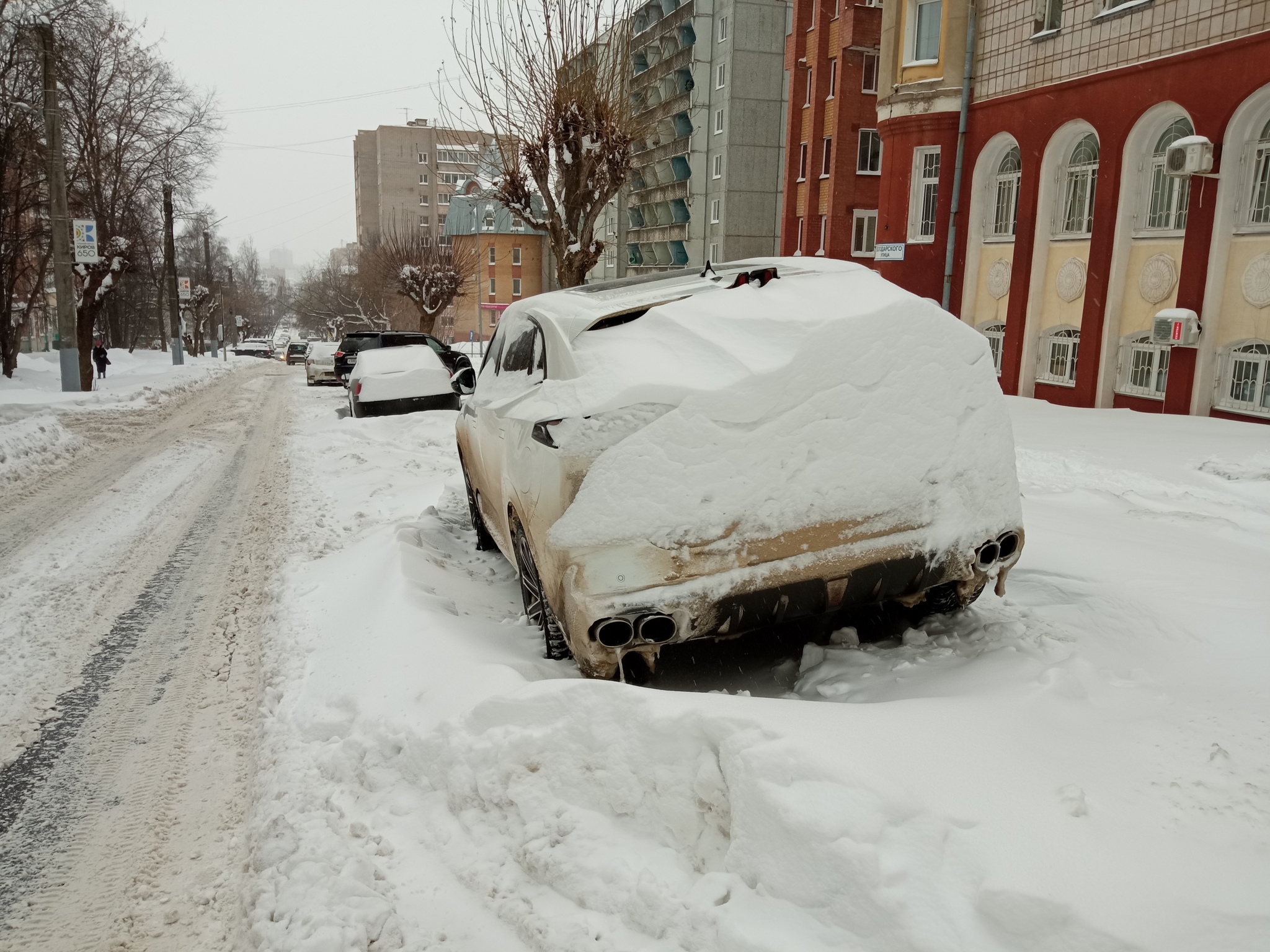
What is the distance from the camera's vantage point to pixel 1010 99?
19.0 meters

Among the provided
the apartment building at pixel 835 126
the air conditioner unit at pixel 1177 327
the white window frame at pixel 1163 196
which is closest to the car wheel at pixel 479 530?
the air conditioner unit at pixel 1177 327

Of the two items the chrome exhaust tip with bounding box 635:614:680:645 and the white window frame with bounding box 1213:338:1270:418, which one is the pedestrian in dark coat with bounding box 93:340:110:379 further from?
the chrome exhaust tip with bounding box 635:614:680:645

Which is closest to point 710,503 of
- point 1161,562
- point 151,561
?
point 1161,562

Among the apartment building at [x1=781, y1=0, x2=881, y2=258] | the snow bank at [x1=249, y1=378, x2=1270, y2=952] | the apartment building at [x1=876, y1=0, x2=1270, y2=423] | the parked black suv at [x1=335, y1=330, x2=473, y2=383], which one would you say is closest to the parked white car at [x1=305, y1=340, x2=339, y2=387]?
the parked black suv at [x1=335, y1=330, x2=473, y2=383]

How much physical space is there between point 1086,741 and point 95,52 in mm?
35900

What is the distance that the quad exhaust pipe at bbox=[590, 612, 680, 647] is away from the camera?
362 centimetres

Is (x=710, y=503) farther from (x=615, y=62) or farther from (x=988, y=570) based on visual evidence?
(x=615, y=62)

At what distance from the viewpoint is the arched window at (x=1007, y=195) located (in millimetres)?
19516

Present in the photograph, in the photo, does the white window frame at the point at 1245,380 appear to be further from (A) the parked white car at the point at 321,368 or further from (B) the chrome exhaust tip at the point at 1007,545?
(A) the parked white car at the point at 321,368

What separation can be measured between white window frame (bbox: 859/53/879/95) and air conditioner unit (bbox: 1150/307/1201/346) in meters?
21.0

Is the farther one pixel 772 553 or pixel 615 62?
pixel 615 62

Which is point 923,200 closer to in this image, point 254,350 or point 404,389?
point 404,389

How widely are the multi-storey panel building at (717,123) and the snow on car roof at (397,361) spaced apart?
3007 cm

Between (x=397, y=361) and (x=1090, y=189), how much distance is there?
13.3 m
